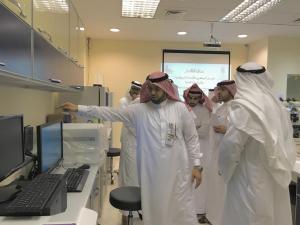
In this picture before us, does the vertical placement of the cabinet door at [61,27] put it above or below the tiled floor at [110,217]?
above

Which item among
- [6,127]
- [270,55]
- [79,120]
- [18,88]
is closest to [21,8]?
[6,127]

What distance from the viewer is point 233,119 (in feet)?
7.20

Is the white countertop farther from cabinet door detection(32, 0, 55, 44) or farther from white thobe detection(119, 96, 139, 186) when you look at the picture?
white thobe detection(119, 96, 139, 186)

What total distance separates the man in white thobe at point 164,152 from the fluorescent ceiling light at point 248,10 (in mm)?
1742

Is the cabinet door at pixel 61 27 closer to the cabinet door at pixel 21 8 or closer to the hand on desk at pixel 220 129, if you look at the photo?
the cabinet door at pixel 21 8

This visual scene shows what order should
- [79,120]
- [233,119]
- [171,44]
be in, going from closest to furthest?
1. [233,119]
2. [79,120]
3. [171,44]

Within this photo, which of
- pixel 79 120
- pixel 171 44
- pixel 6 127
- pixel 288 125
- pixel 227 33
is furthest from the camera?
pixel 171 44

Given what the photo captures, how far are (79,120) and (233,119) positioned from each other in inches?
95.9

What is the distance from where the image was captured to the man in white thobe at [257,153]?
2.15 m

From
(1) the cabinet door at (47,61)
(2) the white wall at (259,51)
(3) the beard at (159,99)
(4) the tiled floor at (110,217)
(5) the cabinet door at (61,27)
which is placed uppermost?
(2) the white wall at (259,51)

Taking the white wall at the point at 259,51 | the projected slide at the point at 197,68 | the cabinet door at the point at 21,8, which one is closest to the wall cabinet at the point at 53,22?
the cabinet door at the point at 21,8

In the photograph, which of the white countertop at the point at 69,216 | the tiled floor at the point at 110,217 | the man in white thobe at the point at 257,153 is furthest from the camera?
the tiled floor at the point at 110,217

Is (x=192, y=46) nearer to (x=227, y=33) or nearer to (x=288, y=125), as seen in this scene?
(x=227, y=33)

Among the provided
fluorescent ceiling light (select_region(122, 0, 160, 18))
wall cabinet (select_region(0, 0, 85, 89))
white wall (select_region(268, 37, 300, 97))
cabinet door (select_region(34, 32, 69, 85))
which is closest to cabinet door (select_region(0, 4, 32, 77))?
wall cabinet (select_region(0, 0, 85, 89))
